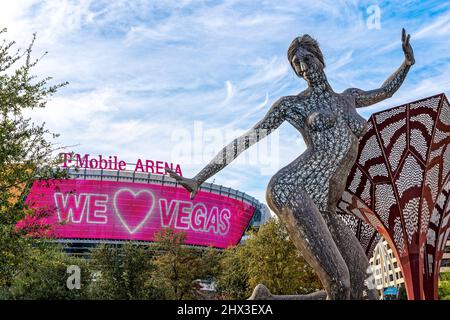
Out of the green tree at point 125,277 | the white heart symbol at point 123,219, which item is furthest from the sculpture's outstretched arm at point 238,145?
the white heart symbol at point 123,219

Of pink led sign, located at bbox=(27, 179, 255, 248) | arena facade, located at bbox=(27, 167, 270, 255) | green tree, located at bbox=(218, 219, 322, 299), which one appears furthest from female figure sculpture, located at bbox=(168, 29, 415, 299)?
pink led sign, located at bbox=(27, 179, 255, 248)

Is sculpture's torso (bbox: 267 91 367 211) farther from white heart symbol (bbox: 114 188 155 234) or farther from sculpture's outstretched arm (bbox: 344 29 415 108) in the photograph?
white heart symbol (bbox: 114 188 155 234)

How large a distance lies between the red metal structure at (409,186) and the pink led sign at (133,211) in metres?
50.0

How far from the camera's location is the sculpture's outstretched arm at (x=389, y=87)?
8.53 metres

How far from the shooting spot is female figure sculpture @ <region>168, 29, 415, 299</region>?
6.91 metres

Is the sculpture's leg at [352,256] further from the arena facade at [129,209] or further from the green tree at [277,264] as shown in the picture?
the arena facade at [129,209]

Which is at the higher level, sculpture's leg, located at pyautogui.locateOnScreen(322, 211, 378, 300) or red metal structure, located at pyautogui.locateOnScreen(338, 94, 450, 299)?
red metal structure, located at pyautogui.locateOnScreen(338, 94, 450, 299)

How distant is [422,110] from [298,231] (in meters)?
7.14

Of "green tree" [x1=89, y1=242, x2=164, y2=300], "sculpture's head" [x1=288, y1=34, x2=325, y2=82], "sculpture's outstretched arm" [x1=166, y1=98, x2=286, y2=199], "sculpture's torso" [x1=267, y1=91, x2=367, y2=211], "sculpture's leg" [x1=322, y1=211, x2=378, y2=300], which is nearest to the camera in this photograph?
"sculpture's torso" [x1=267, y1=91, x2=367, y2=211]

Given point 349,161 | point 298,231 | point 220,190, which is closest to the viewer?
point 298,231

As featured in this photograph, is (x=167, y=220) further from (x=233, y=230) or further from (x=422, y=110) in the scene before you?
(x=422, y=110)

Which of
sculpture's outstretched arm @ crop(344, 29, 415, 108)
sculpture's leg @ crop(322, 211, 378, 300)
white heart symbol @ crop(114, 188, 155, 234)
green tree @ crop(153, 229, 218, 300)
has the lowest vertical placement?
sculpture's leg @ crop(322, 211, 378, 300)

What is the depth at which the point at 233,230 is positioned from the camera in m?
70.8
